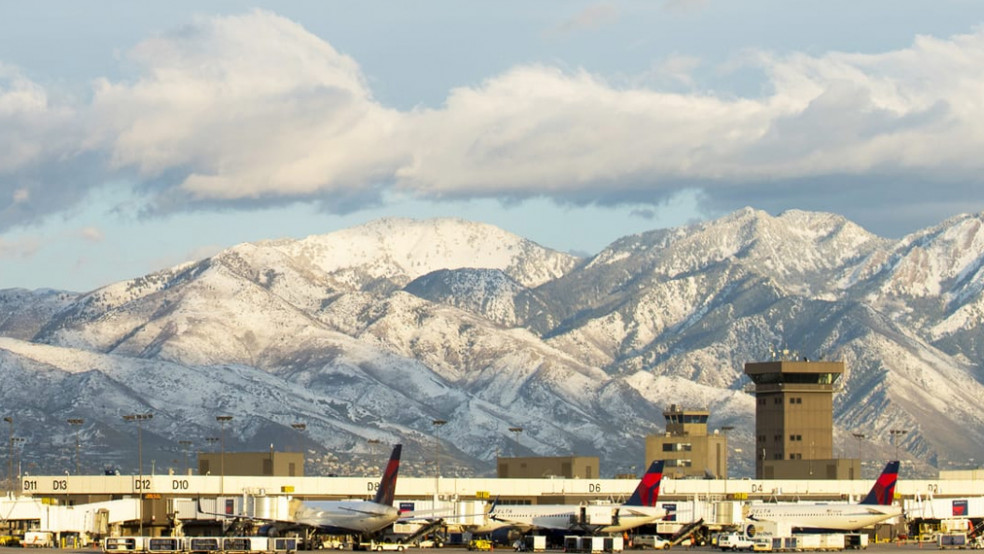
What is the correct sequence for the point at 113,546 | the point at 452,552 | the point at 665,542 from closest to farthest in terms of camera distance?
the point at 113,546
the point at 452,552
the point at 665,542

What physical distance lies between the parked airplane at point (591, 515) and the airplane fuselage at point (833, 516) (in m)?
15.5

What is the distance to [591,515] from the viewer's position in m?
176

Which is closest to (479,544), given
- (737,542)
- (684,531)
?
(684,531)

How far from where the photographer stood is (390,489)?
6841 inches

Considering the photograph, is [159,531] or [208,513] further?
[159,531]

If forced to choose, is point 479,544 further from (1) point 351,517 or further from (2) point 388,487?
(1) point 351,517

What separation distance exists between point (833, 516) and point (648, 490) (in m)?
21.4

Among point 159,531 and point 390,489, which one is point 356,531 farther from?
point 159,531

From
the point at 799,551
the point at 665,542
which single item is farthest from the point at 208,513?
the point at 799,551

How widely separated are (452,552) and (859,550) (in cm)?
4134

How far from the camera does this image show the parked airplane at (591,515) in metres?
176

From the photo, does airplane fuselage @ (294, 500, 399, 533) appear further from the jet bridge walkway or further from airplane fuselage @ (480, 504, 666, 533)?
the jet bridge walkway

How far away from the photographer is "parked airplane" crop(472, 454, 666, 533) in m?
176

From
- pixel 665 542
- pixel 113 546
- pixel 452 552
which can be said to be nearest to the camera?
pixel 113 546
